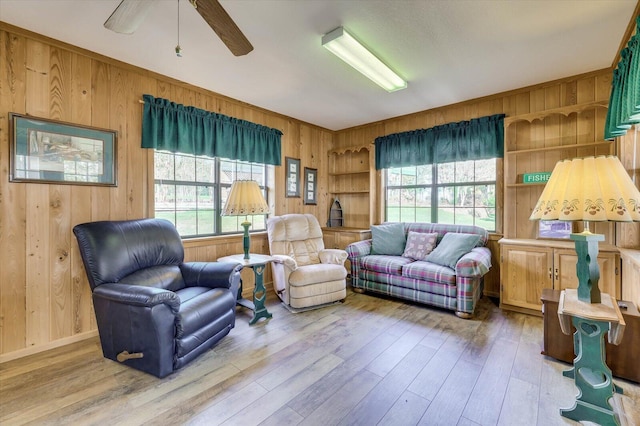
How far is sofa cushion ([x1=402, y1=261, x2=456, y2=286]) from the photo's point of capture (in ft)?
10.1

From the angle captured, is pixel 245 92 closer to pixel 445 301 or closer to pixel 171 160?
pixel 171 160

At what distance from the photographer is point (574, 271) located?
2.78m

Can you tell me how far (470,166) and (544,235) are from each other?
47.4 inches

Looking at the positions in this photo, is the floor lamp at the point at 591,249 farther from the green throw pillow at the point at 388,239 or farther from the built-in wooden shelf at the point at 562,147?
the green throw pillow at the point at 388,239

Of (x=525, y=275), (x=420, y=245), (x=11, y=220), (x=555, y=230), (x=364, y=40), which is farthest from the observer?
(x=420, y=245)

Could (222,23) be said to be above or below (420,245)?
above

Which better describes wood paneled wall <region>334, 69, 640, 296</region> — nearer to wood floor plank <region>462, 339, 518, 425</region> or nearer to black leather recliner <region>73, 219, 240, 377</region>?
wood floor plank <region>462, 339, 518, 425</region>

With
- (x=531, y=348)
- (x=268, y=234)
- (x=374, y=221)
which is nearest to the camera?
(x=531, y=348)

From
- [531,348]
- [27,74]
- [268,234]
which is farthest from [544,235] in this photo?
[27,74]

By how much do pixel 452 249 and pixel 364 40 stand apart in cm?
243

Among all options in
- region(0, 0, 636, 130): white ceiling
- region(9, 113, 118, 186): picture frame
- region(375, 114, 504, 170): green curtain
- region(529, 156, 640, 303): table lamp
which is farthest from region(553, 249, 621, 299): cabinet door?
region(9, 113, 118, 186): picture frame

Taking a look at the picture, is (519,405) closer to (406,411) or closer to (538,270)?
(406,411)

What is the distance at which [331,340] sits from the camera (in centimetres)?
252

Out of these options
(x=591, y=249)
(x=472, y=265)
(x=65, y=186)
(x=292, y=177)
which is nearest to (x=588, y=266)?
(x=591, y=249)
